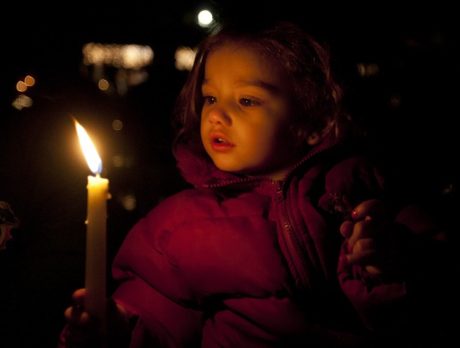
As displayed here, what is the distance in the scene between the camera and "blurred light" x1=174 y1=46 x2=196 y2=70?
287 centimetres

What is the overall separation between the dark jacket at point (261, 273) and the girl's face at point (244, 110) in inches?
5.0

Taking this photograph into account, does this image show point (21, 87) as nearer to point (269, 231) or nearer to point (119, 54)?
point (269, 231)

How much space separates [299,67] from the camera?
2.14 meters

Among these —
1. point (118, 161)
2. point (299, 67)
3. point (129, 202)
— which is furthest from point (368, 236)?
point (118, 161)

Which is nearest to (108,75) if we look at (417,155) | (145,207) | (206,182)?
(145,207)

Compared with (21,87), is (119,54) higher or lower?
higher

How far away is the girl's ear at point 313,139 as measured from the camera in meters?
2.21

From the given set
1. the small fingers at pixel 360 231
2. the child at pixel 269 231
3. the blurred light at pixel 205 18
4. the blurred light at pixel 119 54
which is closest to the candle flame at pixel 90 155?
the child at pixel 269 231

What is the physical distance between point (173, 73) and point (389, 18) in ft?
4.18

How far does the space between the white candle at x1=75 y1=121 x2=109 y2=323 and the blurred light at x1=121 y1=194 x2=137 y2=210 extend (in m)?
1.31

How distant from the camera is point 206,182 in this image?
2162 millimetres

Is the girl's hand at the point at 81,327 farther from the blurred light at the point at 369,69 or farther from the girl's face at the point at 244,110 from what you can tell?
the blurred light at the point at 369,69

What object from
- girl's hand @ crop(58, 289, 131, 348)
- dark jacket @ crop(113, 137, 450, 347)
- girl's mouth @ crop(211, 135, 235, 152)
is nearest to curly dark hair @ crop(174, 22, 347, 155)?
dark jacket @ crop(113, 137, 450, 347)

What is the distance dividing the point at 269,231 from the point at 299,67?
2.40 ft
